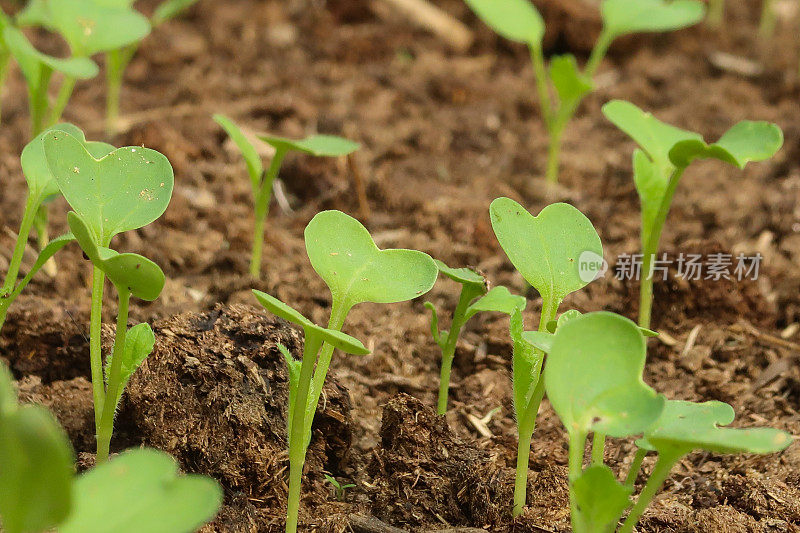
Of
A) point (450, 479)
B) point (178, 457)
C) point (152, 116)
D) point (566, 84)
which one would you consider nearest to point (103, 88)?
Result: point (152, 116)

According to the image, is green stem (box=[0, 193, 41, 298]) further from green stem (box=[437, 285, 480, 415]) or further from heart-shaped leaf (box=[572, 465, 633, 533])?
heart-shaped leaf (box=[572, 465, 633, 533])

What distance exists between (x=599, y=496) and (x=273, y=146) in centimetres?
96

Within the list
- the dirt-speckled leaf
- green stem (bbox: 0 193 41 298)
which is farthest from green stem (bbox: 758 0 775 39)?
green stem (bbox: 0 193 41 298)

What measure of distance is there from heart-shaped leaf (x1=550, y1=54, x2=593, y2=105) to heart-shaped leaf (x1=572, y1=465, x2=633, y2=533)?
1.28 meters

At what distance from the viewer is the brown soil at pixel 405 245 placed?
126 centimetres

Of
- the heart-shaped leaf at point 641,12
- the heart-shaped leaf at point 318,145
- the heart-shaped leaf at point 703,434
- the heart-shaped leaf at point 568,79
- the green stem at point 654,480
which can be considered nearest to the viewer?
the heart-shaped leaf at point 703,434

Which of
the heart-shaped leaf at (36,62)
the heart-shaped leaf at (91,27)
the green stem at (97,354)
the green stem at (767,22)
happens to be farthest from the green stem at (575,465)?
the green stem at (767,22)

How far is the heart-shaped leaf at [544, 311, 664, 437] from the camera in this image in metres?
0.97

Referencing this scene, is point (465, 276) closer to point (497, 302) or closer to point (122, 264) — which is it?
point (497, 302)

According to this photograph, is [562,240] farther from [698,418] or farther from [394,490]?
[394,490]

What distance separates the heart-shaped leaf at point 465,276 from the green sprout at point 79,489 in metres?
0.55

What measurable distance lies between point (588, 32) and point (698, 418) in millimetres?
2232

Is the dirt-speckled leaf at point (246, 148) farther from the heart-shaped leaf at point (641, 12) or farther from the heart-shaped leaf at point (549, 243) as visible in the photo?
the heart-shaped leaf at point (641, 12)

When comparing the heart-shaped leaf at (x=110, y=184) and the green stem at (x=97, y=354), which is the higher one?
the heart-shaped leaf at (x=110, y=184)
